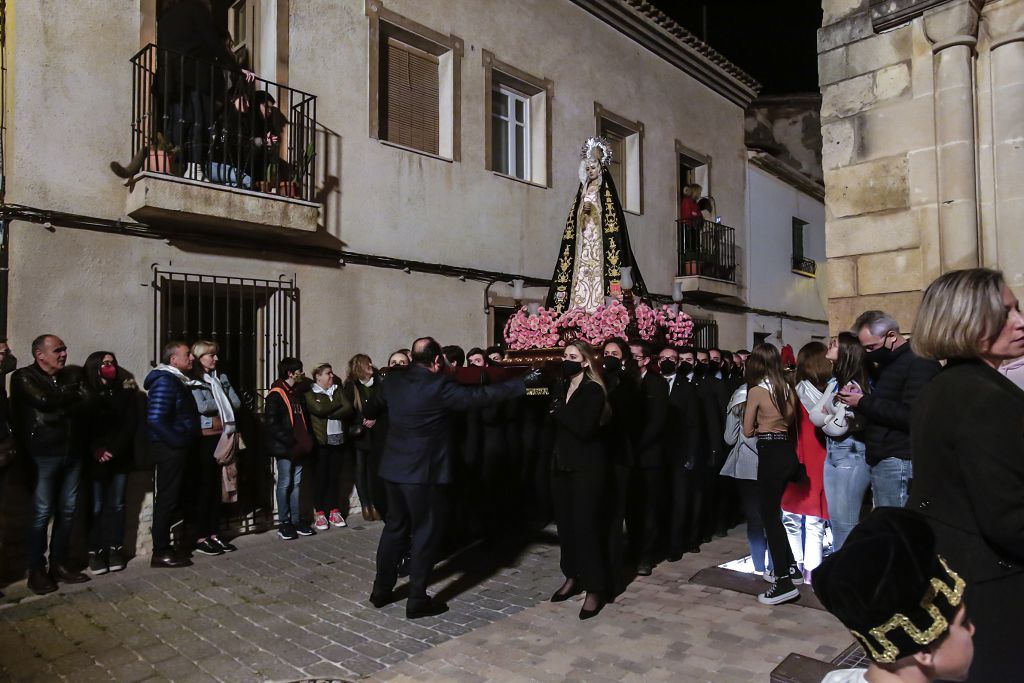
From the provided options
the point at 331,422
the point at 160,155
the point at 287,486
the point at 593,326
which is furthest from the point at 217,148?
the point at 593,326

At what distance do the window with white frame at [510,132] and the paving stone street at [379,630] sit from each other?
7168 mm

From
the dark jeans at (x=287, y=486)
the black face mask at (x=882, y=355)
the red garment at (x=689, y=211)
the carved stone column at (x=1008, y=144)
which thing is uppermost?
the red garment at (x=689, y=211)

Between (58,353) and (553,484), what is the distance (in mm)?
4049

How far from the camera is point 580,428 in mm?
4922

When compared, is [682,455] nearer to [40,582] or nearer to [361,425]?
[361,425]

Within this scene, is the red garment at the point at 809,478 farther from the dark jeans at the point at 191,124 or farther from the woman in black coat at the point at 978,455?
the dark jeans at the point at 191,124

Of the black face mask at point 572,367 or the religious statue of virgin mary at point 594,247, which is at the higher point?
the religious statue of virgin mary at point 594,247

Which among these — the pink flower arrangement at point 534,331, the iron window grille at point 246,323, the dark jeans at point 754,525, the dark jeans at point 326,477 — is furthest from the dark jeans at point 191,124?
the dark jeans at point 754,525

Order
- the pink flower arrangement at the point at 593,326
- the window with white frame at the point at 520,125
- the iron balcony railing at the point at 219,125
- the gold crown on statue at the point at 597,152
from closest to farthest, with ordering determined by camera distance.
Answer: the iron balcony railing at the point at 219,125 → the pink flower arrangement at the point at 593,326 → the gold crown on statue at the point at 597,152 → the window with white frame at the point at 520,125

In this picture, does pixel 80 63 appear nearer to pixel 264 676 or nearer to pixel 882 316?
pixel 264 676

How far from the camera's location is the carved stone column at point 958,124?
13.5 ft

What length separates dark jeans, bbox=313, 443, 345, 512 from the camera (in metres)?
7.75

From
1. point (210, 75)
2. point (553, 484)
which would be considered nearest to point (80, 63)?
point (210, 75)

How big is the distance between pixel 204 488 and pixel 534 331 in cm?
356
